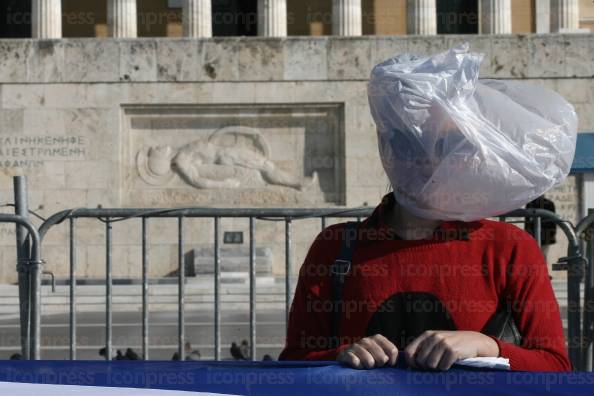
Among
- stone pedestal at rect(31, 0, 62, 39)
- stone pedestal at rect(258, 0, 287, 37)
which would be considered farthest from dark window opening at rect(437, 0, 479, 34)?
stone pedestal at rect(31, 0, 62, 39)

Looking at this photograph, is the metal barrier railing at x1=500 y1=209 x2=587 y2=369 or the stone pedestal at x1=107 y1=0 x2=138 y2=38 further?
the stone pedestal at x1=107 y1=0 x2=138 y2=38

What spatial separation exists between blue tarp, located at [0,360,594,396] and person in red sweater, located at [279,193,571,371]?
0.16 ft

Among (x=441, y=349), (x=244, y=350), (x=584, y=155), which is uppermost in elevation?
(x=584, y=155)

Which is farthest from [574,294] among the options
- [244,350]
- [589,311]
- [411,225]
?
[244,350]

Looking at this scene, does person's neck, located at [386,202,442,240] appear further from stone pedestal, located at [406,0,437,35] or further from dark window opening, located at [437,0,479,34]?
dark window opening, located at [437,0,479,34]

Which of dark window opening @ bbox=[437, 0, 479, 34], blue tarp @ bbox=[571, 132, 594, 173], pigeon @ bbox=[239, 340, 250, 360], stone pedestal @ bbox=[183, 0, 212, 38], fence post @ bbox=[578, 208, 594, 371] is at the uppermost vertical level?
dark window opening @ bbox=[437, 0, 479, 34]

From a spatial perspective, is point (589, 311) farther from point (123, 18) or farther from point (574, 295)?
point (123, 18)

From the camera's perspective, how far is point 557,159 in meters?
2.92

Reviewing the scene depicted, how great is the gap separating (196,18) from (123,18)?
1.53 m

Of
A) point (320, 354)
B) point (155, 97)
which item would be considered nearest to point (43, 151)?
point (155, 97)

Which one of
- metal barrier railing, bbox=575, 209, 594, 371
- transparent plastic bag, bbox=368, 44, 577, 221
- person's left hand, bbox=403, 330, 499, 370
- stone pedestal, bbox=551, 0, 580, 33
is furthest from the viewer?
stone pedestal, bbox=551, 0, 580, 33

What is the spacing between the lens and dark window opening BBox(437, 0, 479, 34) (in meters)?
30.3

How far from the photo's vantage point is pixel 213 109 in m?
18.3

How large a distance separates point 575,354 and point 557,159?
2593 millimetres
